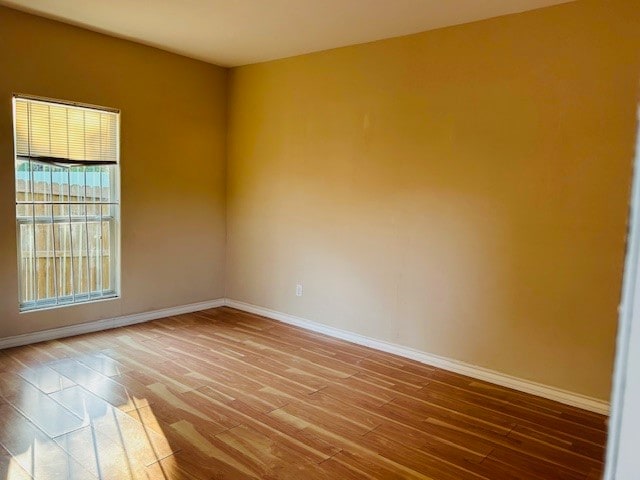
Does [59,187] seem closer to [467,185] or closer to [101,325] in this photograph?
[101,325]

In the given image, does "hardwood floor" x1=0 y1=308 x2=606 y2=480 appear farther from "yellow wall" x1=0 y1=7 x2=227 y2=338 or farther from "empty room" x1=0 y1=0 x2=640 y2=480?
"yellow wall" x1=0 y1=7 x2=227 y2=338

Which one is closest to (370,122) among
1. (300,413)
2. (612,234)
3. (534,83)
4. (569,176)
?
(534,83)

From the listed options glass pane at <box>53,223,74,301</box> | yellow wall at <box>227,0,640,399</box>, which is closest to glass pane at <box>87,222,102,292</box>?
glass pane at <box>53,223,74,301</box>

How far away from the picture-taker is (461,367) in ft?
12.0

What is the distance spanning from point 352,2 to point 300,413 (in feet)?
9.16

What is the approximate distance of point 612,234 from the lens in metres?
2.95

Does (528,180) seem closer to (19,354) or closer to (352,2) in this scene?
(352,2)

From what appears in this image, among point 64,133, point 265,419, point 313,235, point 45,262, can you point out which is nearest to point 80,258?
point 45,262

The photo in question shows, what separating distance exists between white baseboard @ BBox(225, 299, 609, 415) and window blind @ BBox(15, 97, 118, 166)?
92.7 inches

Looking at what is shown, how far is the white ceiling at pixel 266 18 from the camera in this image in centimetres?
324

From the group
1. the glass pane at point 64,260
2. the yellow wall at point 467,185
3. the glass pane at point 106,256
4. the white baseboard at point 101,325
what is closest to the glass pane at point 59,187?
the glass pane at point 64,260

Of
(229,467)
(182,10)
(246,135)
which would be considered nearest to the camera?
(229,467)

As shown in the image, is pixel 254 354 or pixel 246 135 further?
pixel 246 135

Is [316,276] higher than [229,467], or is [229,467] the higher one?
[316,276]
